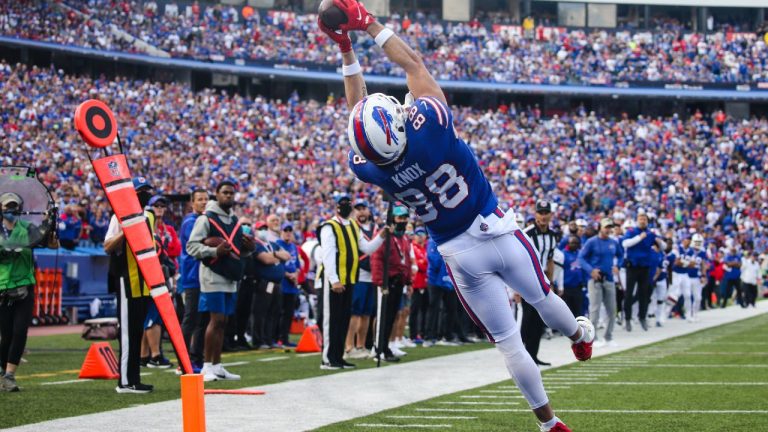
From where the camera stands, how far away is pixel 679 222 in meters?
42.3

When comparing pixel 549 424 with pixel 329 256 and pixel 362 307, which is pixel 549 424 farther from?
pixel 362 307

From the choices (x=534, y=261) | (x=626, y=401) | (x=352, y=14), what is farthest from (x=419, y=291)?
(x=352, y=14)

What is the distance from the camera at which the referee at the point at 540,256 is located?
1195 centimetres

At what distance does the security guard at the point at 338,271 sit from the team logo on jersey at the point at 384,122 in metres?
6.88

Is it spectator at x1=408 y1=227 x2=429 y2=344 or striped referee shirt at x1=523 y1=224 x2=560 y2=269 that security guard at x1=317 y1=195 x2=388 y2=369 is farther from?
spectator at x1=408 y1=227 x2=429 y2=344

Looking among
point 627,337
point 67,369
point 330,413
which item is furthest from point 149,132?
point 330,413

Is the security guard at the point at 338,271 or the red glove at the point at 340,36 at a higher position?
the red glove at the point at 340,36

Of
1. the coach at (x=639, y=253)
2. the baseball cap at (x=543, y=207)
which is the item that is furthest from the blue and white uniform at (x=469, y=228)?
the coach at (x=639, y=253)

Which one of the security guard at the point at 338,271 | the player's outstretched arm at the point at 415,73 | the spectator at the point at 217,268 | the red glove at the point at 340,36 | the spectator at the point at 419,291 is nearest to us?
the player's outstretched arm at the point at 415,73

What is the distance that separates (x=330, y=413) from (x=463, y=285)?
253 cm

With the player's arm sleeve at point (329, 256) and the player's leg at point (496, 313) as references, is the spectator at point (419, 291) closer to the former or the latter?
the player's arm sleeve at point (329, 256)

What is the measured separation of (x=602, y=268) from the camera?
17.3 m

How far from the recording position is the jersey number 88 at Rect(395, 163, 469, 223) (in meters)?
6.01

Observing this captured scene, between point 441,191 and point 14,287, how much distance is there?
5.79 metres
